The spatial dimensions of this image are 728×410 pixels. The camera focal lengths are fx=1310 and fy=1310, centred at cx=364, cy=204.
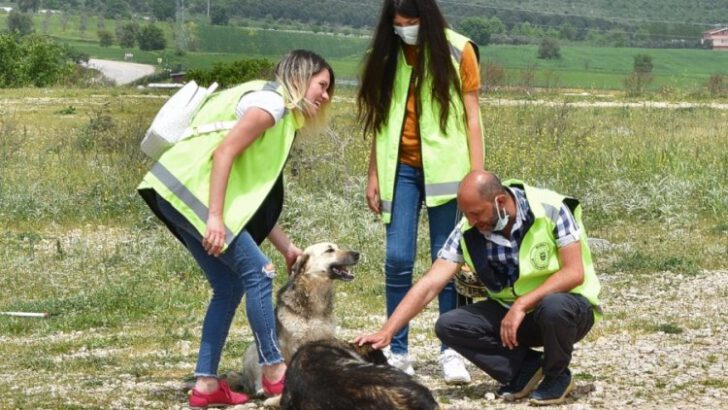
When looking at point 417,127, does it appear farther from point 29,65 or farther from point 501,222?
point 29,65

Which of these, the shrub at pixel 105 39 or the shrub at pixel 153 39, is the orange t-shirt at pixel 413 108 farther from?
the shrub at pixel 105 39

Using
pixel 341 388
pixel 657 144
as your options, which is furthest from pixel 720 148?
pixel 341 388

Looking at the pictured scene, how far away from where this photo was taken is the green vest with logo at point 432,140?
7.92 m

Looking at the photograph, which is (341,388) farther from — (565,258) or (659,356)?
(659,356)

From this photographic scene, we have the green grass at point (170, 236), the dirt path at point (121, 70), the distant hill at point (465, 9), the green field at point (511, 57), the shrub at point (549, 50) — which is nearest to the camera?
the green grass at point (170, 236)

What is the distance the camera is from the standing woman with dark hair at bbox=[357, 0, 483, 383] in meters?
7.89

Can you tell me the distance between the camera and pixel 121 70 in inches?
2793

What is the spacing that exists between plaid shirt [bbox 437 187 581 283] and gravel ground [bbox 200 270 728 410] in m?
0.82

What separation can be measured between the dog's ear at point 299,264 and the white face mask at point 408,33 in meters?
1.45

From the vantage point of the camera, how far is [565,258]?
7199 millimetres

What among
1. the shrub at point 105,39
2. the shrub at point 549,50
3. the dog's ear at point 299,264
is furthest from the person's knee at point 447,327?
the shrub at point 105,39

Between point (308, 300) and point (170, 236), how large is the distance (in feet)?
21.0

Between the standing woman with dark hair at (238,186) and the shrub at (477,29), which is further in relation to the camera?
the shrub at (477,29)

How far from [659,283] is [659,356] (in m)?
3.17
